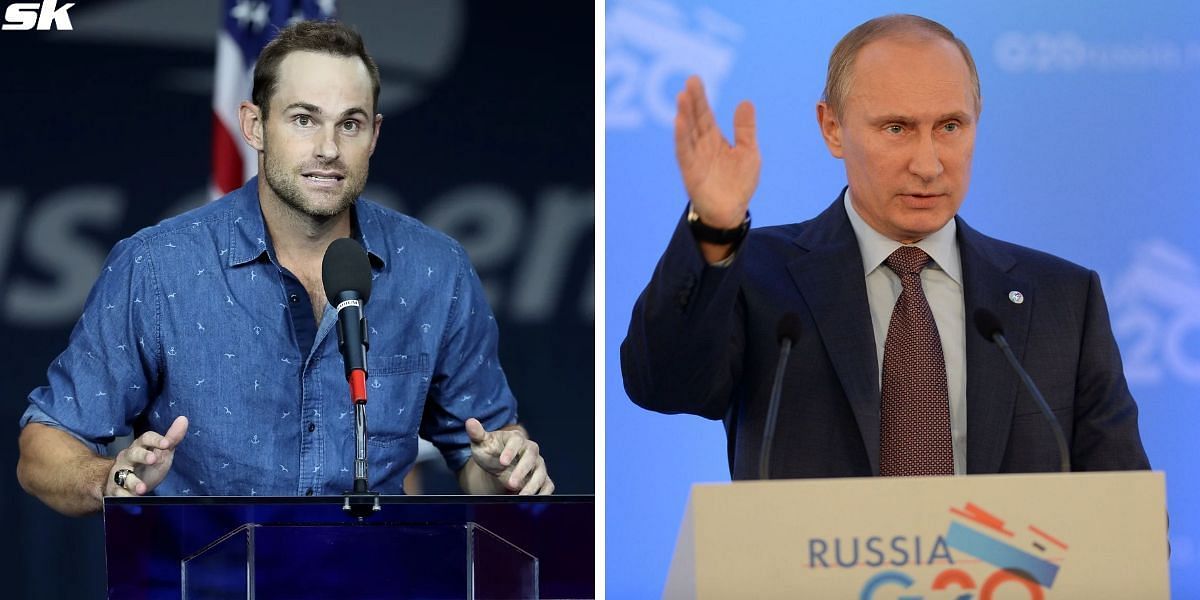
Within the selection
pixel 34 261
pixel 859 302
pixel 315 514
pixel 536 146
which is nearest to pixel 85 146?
pixel 34 261

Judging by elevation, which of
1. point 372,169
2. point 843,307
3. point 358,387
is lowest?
point 358,387

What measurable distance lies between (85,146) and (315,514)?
245 centimetres

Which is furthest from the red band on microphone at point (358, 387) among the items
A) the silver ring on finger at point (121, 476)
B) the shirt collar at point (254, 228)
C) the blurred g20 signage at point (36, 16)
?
the blurred g20 signage at point (36, 16)

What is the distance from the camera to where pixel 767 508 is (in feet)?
7.09

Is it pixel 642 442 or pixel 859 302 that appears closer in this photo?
pixel 859 302

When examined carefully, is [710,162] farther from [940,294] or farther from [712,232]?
[940,294]

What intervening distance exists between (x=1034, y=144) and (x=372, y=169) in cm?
204

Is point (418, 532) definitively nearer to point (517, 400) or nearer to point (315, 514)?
point (315, 514)

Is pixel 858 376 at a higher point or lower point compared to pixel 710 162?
lower

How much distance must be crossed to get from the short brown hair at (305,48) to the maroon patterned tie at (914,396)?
201cm

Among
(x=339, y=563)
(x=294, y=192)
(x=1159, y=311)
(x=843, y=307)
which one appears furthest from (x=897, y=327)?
(x=294, y=192)

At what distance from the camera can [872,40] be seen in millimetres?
3297

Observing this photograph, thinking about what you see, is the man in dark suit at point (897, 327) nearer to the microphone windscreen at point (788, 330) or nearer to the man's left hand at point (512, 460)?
the microphone windscreen at point (788, 330)

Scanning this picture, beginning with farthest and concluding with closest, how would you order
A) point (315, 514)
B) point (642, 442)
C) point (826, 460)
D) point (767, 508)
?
point (642, 442) < point (826, 460) < point (315, 514) < point (767, 508)
